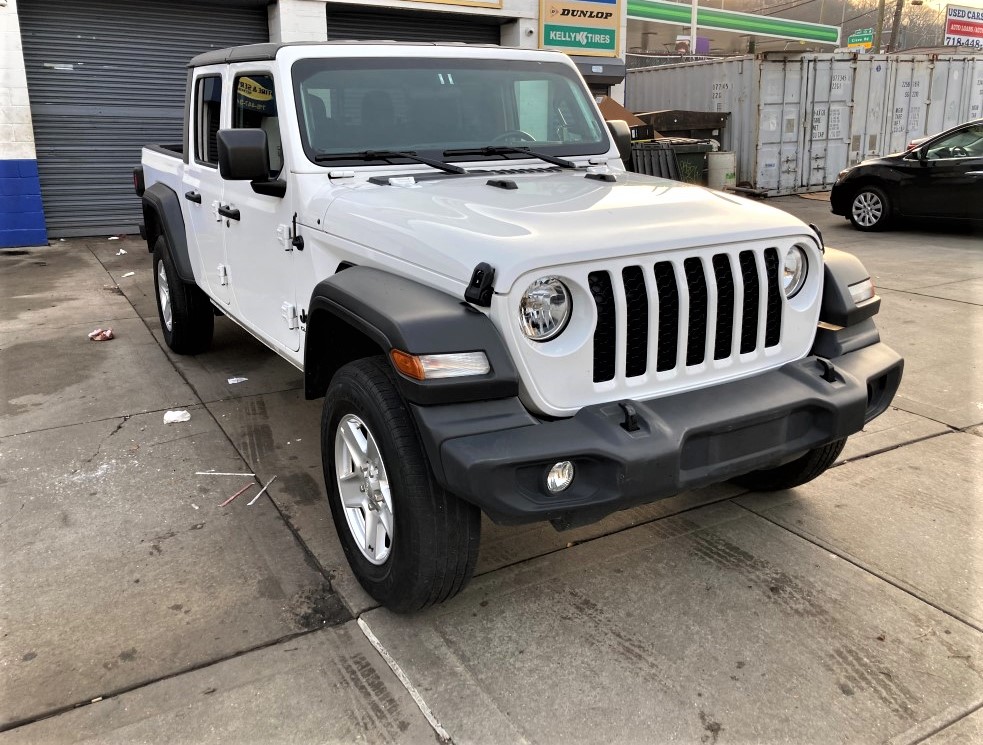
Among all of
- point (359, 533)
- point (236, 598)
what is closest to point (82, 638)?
point (236, 598)

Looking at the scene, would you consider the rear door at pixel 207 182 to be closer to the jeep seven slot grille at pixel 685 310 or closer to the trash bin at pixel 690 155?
the jeep seven slot grille at pixel 685 310

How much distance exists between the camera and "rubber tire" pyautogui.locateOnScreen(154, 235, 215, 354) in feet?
19.4

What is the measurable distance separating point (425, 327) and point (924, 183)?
1097cm

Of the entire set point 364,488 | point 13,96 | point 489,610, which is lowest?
Result: point 489,610

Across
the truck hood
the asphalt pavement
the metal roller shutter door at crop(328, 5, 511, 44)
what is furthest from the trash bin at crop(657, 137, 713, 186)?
the truck hood

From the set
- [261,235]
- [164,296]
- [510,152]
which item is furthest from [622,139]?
[164,296]

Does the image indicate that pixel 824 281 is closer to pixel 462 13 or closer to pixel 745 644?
pixel 745 644

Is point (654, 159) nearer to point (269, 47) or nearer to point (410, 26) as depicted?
point (410, 26)

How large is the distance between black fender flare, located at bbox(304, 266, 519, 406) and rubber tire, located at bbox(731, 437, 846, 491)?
1.78m

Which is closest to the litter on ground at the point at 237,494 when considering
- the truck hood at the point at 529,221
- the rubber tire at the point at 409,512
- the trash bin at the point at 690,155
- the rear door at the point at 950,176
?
the rubber tire at the point at 409,512

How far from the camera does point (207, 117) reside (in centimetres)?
503

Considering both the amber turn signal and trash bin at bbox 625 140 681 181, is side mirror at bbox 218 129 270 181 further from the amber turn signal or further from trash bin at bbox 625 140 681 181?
trash bin at bbox 625 140 681 181

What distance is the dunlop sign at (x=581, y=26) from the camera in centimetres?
1396

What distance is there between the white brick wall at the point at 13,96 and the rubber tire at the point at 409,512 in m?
10.5
